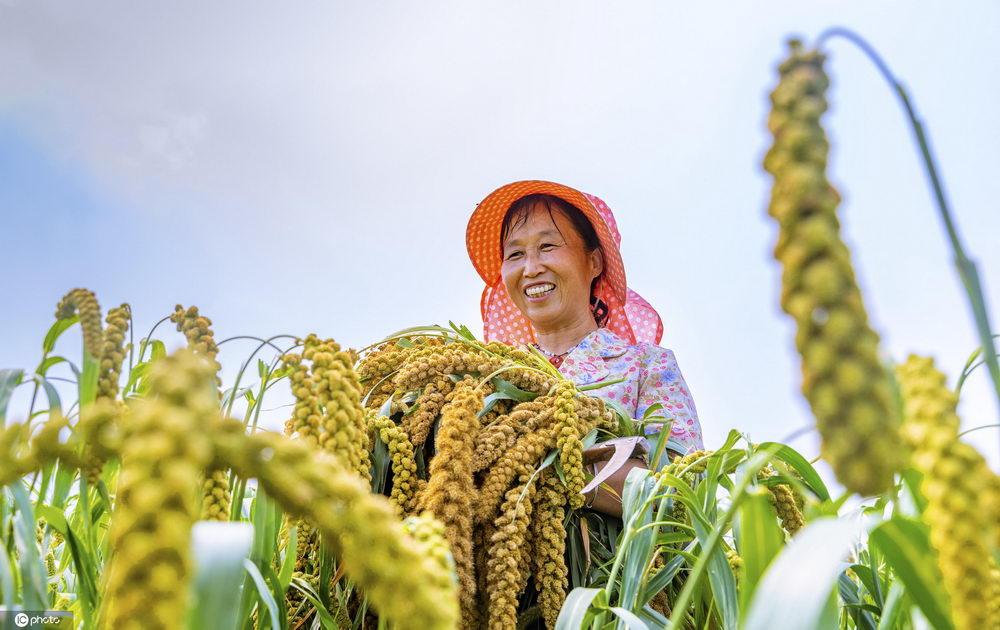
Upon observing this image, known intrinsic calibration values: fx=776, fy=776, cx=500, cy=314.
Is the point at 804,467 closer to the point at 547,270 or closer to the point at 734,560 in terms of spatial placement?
the point at 734,560

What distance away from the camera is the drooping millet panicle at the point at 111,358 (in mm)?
617

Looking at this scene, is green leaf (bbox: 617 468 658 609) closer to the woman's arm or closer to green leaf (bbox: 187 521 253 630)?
the woman's arm

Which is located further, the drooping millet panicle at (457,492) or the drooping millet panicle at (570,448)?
the drooping millet panicle at (570,448)

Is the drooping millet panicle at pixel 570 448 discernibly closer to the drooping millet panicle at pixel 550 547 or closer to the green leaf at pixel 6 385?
the drooping millet panicle at pixel 550 547

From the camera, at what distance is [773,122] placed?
1.09ft

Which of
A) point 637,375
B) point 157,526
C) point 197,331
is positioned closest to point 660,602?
point 197,331

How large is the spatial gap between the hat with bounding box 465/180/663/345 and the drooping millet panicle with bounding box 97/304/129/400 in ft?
7.05

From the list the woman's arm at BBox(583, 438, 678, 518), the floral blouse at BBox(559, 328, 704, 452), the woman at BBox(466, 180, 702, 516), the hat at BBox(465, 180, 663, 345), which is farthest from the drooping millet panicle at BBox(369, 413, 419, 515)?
the hat at BBox(465, 180, 663, 345)

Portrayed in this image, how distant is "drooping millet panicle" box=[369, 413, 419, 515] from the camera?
104cm

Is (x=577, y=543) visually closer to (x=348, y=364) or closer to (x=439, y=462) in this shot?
(x=439, y=462)

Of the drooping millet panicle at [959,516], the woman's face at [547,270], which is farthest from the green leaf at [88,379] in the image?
the woman's face at [547,270]

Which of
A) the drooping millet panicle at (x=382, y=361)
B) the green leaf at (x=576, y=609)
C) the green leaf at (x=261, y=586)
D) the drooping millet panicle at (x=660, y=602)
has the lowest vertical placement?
the drooping millet panicle at (x=660, y=602)

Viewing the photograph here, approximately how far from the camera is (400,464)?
3.51 ft

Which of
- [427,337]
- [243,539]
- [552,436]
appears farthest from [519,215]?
[243,539]
